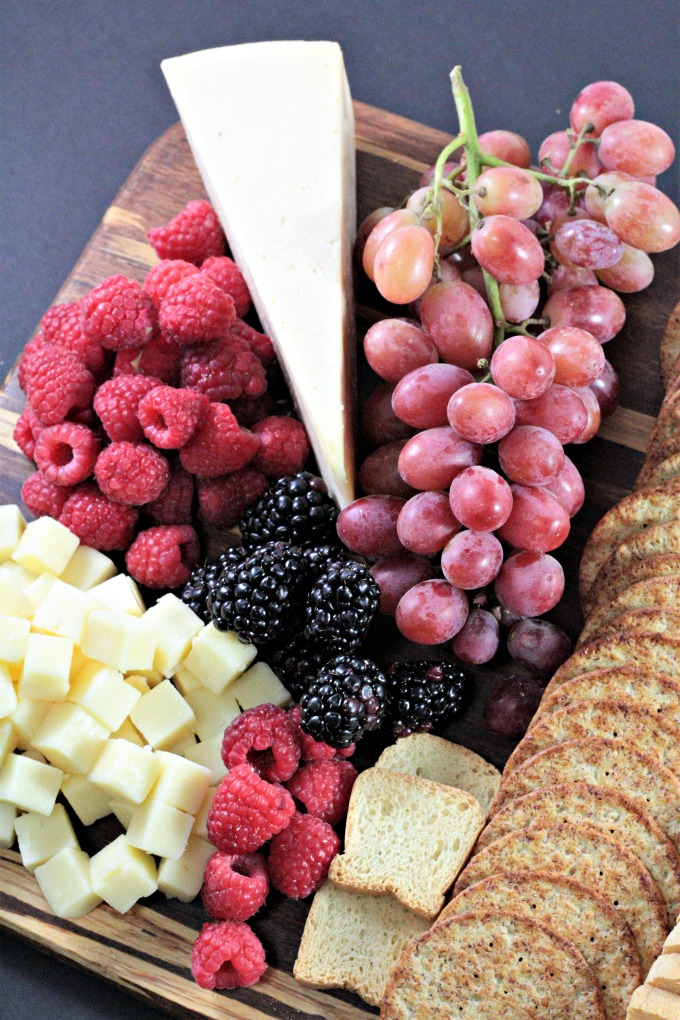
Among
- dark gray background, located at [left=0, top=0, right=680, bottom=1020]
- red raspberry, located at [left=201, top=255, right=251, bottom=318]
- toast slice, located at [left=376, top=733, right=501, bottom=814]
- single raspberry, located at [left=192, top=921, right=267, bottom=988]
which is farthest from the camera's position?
dark gray background, located at [left=0, top=0, right=680, bottom=1020]

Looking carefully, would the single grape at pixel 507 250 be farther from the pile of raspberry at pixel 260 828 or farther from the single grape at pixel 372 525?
the pile of raspberry at pixel 260 828

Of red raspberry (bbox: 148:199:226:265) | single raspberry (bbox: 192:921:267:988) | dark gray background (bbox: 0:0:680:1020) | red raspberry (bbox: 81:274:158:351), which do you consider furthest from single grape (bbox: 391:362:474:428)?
dark gray background (bbox: 0:0:680:1020)

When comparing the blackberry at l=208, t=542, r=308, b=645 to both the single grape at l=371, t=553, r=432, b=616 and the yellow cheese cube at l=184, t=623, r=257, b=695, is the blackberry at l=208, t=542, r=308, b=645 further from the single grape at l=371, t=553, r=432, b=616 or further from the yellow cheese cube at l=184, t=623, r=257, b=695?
the single grape at l=371, t=553, r=432, b=616

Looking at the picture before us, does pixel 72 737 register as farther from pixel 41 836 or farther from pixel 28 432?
pixel 28 432

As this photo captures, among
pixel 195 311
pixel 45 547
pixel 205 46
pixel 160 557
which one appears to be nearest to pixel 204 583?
pixel 160 557

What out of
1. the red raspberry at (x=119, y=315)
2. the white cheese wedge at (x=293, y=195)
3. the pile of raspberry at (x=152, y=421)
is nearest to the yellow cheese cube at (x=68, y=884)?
the pile of raspberry at (x=152, y=421)

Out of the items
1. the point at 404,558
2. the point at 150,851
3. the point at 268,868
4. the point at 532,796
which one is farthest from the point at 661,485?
the point at 150,851
